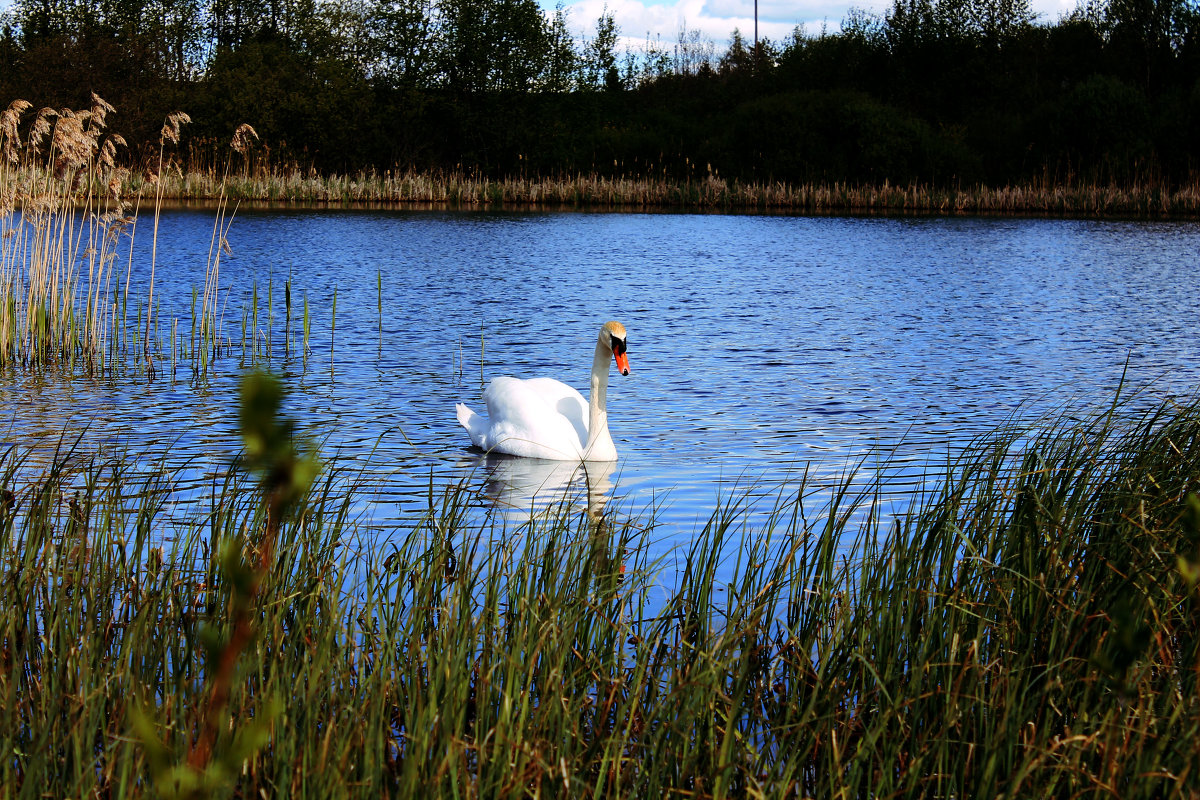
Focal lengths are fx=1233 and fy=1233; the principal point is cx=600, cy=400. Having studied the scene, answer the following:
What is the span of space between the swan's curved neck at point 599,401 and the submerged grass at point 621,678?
2.65 meters

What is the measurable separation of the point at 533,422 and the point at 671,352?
14.3 ft

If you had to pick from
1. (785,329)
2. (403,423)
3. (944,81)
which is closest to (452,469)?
(403,423)

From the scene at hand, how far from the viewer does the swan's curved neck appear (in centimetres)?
678

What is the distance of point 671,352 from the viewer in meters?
11.3

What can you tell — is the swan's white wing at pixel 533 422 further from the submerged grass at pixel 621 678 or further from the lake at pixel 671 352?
the submerged grass at pixel 621 678

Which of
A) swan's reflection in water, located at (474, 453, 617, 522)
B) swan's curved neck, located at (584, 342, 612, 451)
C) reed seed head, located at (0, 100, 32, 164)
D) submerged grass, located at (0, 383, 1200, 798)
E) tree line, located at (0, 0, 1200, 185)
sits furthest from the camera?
tree line, located at (0, 0, 1200, 185)

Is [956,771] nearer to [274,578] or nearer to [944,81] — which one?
[274,578]

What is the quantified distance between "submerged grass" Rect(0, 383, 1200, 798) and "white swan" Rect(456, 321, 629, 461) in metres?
2.75

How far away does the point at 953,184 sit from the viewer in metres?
37.3

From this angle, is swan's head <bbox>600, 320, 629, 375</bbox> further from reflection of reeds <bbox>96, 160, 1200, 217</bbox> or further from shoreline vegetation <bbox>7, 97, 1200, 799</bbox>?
reflection of reeds <bbox>96, 160, 1200, 217</bbox>

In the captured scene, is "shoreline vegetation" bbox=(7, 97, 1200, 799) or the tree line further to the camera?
the tree line

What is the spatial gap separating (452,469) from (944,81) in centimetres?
4900

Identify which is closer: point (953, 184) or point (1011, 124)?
point (953, 184)

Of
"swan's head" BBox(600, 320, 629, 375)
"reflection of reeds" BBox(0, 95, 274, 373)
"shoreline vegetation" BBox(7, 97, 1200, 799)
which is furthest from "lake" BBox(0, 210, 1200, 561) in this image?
"shoreline vegetation" BBox(7, 97, 1200, 799)
